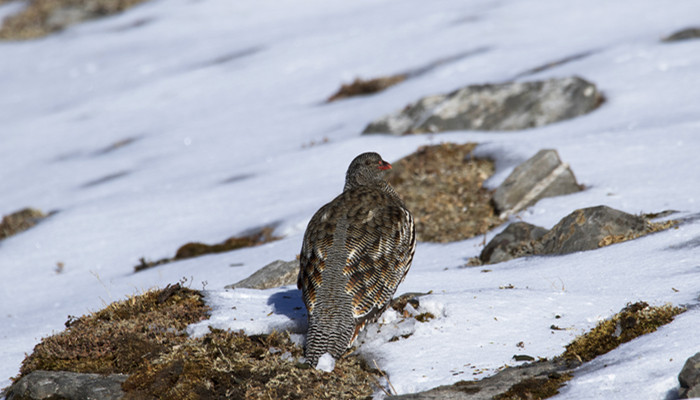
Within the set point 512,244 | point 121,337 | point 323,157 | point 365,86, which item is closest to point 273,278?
point 121,337

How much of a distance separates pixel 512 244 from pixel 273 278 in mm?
3666

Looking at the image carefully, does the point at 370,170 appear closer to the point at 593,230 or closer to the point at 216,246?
the point at 593,230

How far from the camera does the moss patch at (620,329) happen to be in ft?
20.8

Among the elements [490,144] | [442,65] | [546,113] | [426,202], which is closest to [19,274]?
[426,202]

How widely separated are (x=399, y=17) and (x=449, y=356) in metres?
30.2

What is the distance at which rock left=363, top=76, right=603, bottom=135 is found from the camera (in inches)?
736

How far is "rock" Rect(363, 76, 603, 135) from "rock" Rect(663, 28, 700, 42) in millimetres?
4989

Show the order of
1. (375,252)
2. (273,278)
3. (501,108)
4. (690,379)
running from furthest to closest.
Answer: (501,108)
(273,278)
(375,252)
(690,379)

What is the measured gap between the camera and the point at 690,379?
494cm

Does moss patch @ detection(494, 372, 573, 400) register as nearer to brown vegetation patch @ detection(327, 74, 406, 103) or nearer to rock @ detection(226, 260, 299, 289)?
rock @ detection(226, 260, 299, 289)

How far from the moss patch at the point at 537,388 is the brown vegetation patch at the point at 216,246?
910 cm

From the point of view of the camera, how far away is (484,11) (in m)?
32.2

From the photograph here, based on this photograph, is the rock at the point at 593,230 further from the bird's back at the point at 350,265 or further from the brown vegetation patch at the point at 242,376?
the brown vegetation patch at the point at 242,376

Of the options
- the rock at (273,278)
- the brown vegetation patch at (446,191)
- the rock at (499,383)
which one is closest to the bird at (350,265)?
the rock at (499,383)
